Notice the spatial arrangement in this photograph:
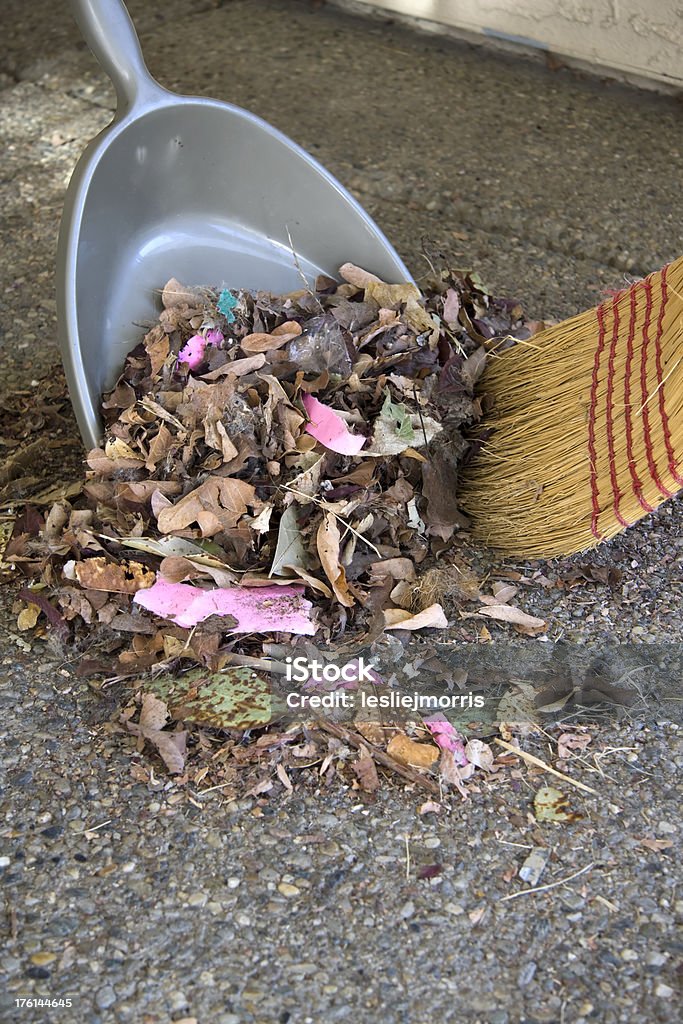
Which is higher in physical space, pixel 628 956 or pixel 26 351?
pixel 26 351

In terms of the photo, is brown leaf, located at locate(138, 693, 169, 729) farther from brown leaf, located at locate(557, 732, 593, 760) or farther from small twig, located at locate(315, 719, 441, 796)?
brown leaf, located at locate(557, 732, 593, 760)

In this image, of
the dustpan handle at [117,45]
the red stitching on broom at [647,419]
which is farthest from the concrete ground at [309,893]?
the dustpan handle at [117,45]

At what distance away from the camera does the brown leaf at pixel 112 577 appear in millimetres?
1370

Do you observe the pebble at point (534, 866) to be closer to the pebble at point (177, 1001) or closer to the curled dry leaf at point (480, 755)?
the curled dry leaf at point (480, 755)

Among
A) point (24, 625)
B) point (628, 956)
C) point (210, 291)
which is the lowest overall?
point (628, 956)

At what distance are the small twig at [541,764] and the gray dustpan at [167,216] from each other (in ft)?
2.20

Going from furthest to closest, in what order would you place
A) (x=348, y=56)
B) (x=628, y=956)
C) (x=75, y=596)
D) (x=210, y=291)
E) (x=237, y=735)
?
1. (x=348, y=56)
2. (x=210, y=291)
3. (x=75, y=596)
4. (x=237, y=735)
5. (x=628, y=956)

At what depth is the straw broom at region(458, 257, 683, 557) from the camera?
1.29m

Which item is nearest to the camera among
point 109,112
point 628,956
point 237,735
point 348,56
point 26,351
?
point 628,956

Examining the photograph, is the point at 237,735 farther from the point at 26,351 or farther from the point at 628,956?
the point at 26,351

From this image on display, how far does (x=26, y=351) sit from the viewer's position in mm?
1917

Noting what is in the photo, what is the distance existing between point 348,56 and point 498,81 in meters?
0.40

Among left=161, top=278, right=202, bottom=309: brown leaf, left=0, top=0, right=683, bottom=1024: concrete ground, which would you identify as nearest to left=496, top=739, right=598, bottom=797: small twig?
left=0, top=0, right=683, bottom=1024: concrete ground

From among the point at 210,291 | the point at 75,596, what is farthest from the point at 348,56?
the point at 75,596
